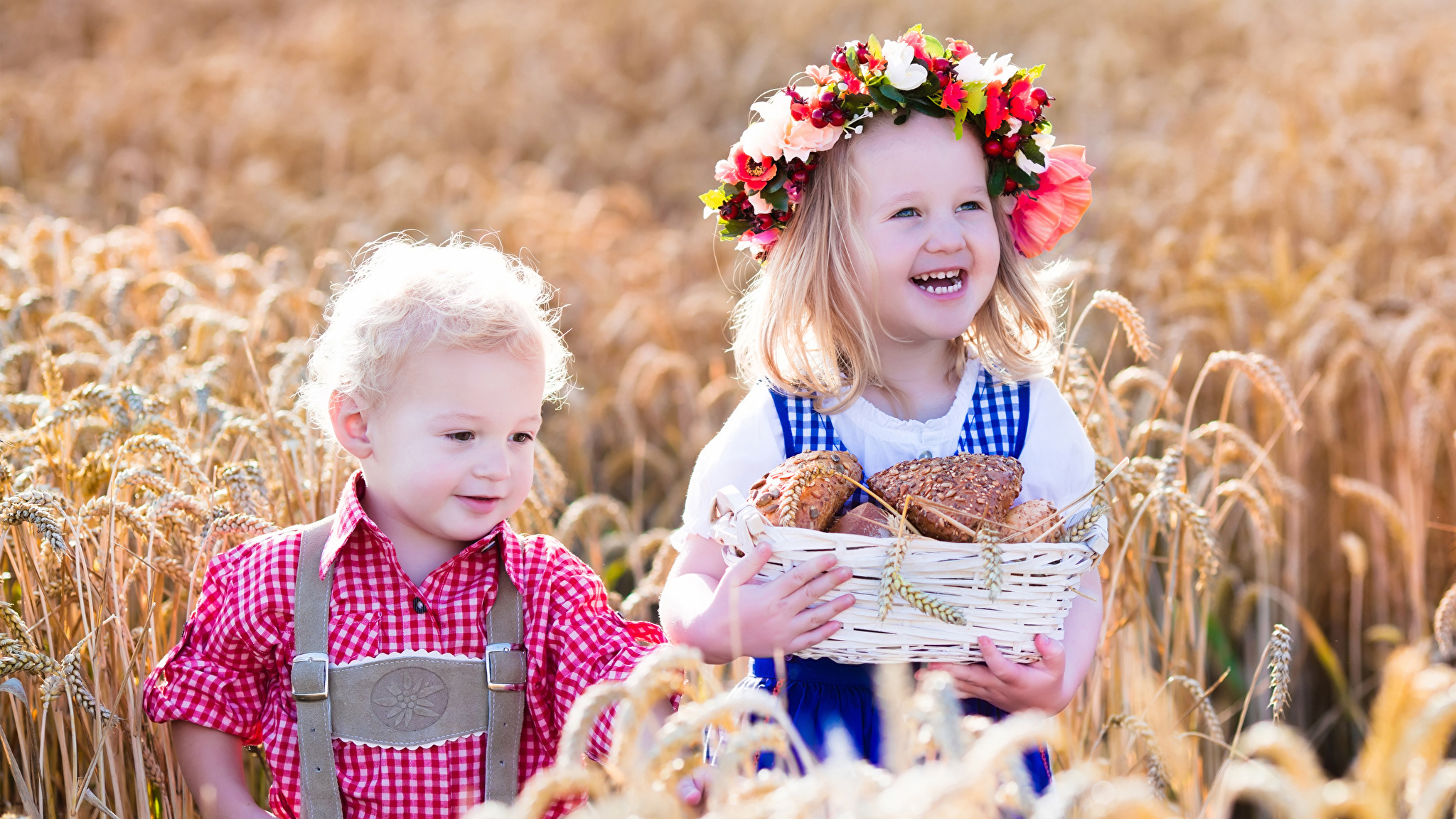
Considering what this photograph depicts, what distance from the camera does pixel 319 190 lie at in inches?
277

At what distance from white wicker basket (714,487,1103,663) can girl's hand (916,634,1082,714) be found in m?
0.01

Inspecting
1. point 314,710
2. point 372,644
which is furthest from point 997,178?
point 314,710

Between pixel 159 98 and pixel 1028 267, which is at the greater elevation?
pixel 159 98

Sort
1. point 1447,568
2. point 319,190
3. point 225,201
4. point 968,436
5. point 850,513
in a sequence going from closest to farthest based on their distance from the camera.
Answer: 1. point 850,513
2. point 968,436
3. point 1447,568
4. point 225,201
5. point 319,190

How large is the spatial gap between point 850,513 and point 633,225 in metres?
5.50

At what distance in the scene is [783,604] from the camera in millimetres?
1639

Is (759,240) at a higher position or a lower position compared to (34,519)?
higher

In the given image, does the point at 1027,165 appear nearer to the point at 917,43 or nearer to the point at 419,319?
the point at 917,43

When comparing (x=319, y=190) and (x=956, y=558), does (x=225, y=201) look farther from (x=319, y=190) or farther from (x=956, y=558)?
(x=956, y=558)

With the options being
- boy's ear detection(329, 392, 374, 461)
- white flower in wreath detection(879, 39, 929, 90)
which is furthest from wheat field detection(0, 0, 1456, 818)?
white flower in wreath detection(879, 39, 929, 90)

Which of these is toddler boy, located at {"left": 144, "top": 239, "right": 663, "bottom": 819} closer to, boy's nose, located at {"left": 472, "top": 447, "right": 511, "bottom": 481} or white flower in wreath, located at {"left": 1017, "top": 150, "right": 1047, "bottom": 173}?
boy's nose, located at {"left": 472, "top": 447, "right": 511, "bottom": 481}

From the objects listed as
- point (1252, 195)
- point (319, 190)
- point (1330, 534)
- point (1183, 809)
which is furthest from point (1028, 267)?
point (319, 190)

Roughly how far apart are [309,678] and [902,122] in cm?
126

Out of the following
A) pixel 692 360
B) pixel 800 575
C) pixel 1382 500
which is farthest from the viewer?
pixel 692 360
